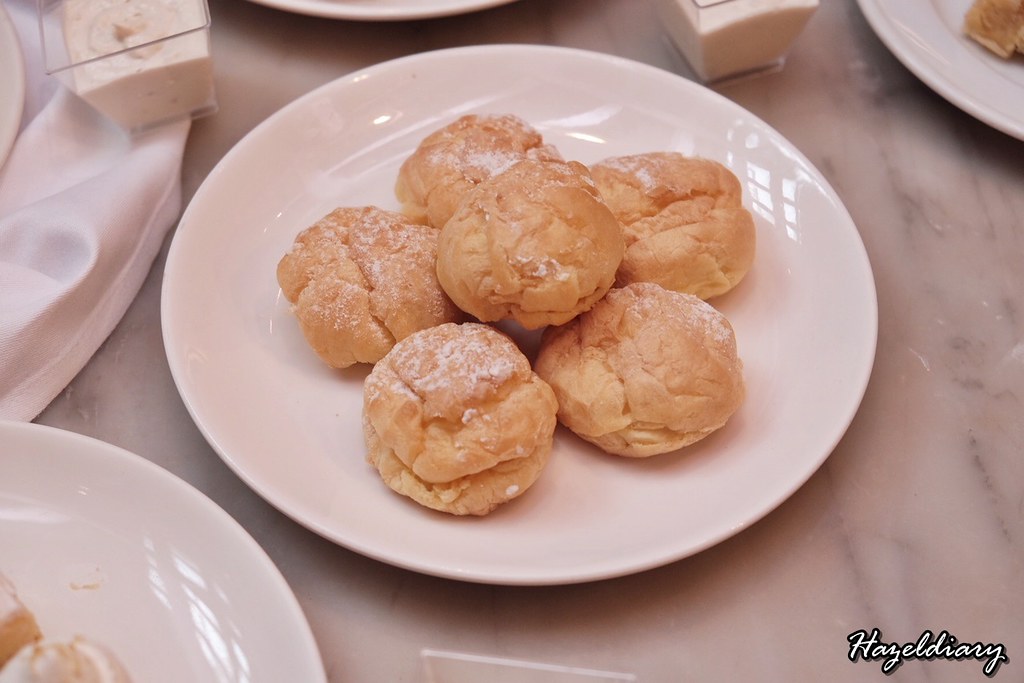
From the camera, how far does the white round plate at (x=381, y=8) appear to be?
7.95 feet

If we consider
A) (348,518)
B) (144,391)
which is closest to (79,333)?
(144,391)

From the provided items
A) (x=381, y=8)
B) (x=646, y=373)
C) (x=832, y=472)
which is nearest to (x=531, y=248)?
(x=646, y=373)

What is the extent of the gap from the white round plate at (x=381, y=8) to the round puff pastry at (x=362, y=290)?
0.77 meters

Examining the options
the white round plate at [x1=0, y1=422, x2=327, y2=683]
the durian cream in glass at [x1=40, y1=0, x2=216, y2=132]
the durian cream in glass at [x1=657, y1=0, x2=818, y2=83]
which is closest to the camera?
the white round plate at [x1=0, y1=422, x2=327, y2=683]

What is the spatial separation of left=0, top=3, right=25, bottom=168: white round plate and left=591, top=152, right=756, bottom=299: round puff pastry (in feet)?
4.52

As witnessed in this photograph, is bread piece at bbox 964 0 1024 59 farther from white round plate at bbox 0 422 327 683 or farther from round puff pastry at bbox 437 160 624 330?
white round plate at bbox 0 422 327 683

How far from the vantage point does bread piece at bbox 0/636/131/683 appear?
137cm

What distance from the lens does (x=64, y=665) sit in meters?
1.38

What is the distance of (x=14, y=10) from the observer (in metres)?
2.56

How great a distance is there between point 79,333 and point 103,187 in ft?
1.13

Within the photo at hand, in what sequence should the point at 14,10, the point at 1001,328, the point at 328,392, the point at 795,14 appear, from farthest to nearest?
the point at 14,10, the point at 795,14, the point at 1001,328, the point at 328,392

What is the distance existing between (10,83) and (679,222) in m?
1.63

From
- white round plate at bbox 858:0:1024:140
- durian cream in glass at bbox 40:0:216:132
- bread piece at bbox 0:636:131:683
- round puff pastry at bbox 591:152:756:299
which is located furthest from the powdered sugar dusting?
white round plate at bbox 858:0:1024:140

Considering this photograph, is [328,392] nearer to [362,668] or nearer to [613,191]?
[362,668]
